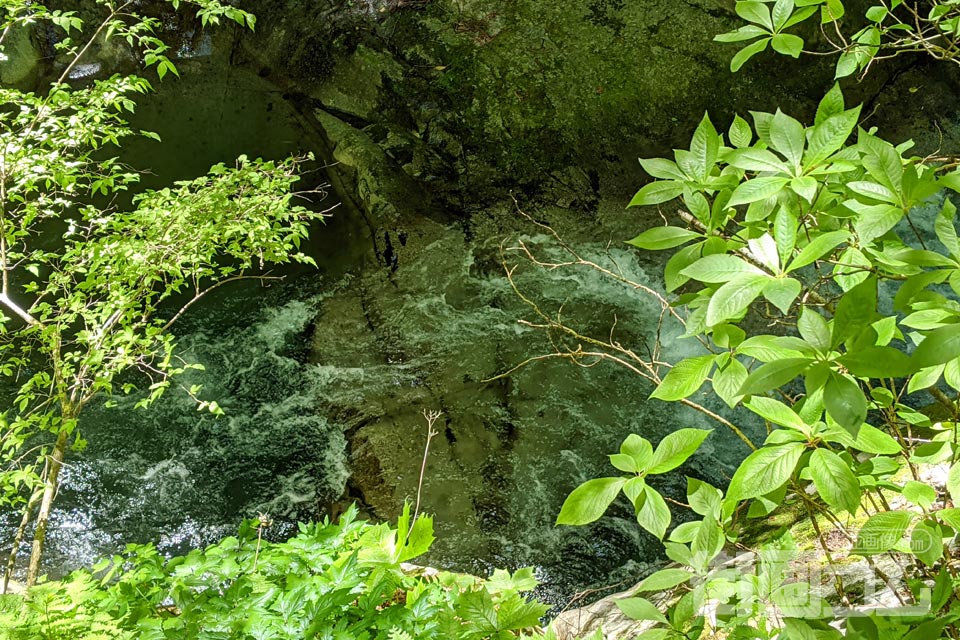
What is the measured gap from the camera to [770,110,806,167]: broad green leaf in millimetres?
1332

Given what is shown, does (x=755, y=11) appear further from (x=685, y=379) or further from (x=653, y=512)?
(x=653, y=512)

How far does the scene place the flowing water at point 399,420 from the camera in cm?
464

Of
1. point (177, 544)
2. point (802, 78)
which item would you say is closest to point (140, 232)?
point (177, 544)

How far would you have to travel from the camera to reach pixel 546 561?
4.47 metres

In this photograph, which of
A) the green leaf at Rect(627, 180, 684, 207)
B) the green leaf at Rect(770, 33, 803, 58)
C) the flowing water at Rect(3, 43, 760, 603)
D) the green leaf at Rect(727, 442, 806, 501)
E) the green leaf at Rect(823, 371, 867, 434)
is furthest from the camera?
the flowing water at Rect(3, 43, 760, 603)

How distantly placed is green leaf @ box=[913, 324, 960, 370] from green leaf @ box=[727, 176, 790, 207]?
0.42m

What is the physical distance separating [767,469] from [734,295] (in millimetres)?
328

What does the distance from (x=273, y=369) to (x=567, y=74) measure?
521 cm

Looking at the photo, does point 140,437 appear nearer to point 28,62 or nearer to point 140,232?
point 140,232

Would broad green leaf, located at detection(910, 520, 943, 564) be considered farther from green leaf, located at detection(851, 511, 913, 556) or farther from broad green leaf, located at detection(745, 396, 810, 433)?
broad green leaf, located at detection(745, 396, 810, 433)

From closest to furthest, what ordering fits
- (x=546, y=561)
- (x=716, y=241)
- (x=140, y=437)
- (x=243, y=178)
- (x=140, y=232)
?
(x=716, y=241)
(x=140, y=232)
(x=243, y=178)
(x=546, y=561)
(x=140, y=437)

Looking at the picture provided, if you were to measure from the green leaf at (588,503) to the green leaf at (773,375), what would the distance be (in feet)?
1.15

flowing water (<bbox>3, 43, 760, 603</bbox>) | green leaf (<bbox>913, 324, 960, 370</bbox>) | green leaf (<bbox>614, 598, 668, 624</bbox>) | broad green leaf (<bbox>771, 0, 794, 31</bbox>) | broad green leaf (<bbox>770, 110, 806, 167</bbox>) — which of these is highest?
broad green leaf (<bbox>771, 0, 794, 31</bbox>)

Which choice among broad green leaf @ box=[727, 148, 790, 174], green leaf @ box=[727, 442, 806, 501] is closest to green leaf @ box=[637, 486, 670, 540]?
green leaf @ box=[727, 442, 806, 501]
